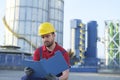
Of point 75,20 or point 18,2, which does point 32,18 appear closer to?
point 18,2

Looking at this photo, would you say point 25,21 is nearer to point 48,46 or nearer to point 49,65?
point 48,46

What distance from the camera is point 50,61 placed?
14.9ft

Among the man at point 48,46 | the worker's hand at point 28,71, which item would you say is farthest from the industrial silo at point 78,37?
the worker's hand at point 28,71

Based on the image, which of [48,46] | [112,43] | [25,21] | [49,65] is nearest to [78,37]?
[112,43]

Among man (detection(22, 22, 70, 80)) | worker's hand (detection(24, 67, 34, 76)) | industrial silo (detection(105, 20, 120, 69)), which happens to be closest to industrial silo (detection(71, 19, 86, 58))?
industrial silo (detection(105, 20, 120, 69))

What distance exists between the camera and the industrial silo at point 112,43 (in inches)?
2729

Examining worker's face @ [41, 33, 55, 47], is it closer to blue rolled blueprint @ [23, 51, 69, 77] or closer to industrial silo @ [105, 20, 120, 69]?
blue rolled blueprint @ [23, 51, 69, 77]

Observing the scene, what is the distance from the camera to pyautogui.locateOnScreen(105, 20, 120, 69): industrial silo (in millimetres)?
69312

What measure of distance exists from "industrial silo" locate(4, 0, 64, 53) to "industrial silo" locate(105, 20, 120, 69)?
16047 millimetres

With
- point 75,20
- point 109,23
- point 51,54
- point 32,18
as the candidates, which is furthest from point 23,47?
point 51,54

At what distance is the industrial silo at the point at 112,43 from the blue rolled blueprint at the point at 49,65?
6445 centimetres

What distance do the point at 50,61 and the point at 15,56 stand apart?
5491 centimetres

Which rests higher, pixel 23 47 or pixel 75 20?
pixel 75 20

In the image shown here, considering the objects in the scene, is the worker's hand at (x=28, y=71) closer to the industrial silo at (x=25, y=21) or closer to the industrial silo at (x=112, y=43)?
the industrial silo at (x=112, y=43)
